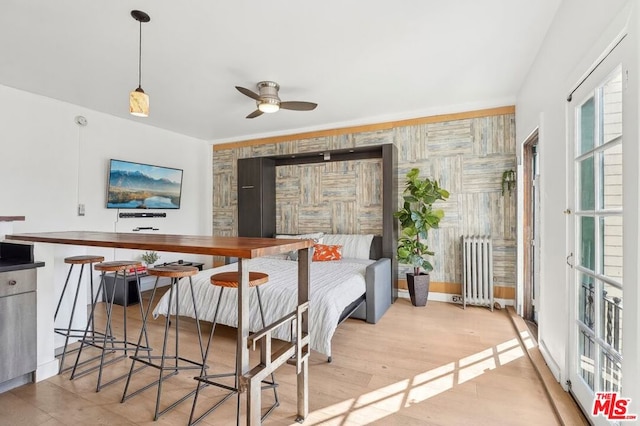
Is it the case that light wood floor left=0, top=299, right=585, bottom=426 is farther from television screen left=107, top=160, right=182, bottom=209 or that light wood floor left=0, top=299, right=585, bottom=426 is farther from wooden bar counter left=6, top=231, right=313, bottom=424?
television screen left=107, top=160, right=182, bottom=209

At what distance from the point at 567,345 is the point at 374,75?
2.90 m

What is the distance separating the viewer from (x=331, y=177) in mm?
4992

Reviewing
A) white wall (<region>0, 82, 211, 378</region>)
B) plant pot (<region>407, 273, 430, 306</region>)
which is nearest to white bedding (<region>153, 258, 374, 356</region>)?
plant pot (<region>407, 273, 430, 306</region>)

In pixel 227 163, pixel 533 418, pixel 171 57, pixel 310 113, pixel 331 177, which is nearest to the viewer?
pixel 533 418

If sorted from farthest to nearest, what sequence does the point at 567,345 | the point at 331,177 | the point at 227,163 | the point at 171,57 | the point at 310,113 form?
the point at 227,163, the point at 331,177, the point at 310,113, the point at 171,57, the point at 567,345

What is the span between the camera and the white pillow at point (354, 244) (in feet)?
14.4

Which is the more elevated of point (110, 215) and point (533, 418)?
point (110, 215)

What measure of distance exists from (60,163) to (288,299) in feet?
11.9

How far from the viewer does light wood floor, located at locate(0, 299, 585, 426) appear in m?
1.84

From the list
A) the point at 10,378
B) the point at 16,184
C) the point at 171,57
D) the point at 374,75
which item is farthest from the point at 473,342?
the point at 16,184

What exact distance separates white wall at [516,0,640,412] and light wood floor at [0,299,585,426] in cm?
39

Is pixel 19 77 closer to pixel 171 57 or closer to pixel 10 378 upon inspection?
pixel 171 57

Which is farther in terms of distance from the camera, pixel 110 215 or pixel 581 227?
pixel 110 215

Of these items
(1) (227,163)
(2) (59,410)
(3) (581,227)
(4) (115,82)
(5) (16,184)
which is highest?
(4) (115,82)
